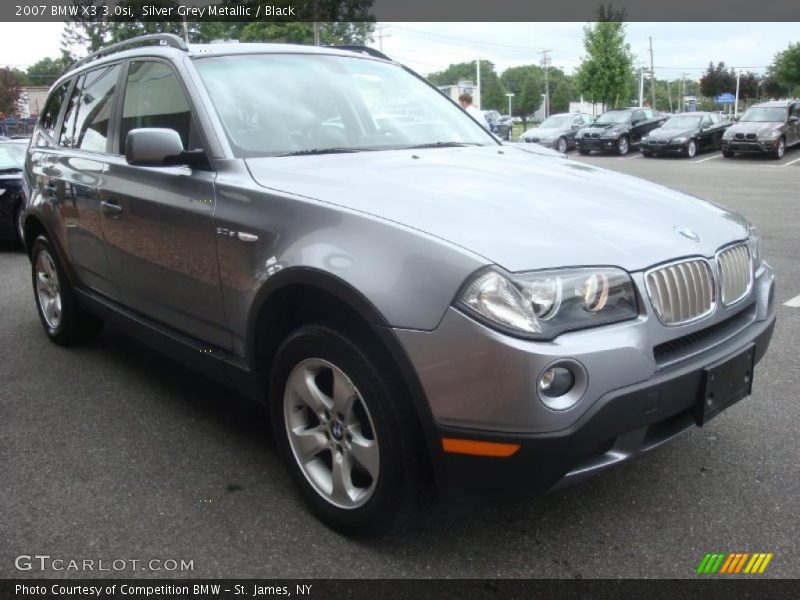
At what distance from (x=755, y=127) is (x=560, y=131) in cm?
726

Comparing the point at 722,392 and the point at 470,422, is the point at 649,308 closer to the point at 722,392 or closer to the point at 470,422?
the point at 722,392

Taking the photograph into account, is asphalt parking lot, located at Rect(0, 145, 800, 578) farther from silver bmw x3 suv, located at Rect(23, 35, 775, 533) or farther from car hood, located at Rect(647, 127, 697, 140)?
car hood, located at Rect(647, 127, 697, 140)

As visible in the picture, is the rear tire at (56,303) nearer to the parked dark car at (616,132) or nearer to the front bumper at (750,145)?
the front bumper at (750,145)

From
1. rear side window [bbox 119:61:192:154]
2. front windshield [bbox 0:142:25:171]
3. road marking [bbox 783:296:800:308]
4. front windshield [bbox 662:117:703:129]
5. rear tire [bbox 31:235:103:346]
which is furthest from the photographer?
front windshield [bbox 662:117:703:129]

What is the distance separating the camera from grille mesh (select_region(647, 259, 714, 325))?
2.29m

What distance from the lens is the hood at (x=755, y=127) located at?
22.9 metres

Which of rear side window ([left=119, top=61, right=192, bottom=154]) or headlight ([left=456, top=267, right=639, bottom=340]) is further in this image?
rear side window ([left=119, top=61, right=192, bottom=154])

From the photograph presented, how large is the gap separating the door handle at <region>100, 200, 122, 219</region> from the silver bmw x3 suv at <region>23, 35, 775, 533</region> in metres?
0.04

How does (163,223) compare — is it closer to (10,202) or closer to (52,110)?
(52,110)

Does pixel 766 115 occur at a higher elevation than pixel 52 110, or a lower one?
higher

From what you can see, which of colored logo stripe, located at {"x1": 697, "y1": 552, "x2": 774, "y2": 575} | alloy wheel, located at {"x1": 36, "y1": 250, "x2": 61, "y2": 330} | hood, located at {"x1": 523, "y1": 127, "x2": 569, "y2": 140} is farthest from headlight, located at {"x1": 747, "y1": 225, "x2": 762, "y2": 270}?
hood, located at {"x1": 523, "y1": 127, "x2": 569, "y2": 140}

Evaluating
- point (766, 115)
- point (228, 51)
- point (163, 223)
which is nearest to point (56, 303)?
point (163, 223)

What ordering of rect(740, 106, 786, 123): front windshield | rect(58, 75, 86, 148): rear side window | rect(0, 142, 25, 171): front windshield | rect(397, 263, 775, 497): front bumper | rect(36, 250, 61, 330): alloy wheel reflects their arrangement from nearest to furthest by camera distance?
rect(397, 263, 775, 497): front bumper, rect(58, 75, 86, 148): rear side window, rect(36, 250, 61, 330): alloy wheel, rect(0, 142, 25, 171): front windshield, rect(740, 106, 786, 123): front windshield
